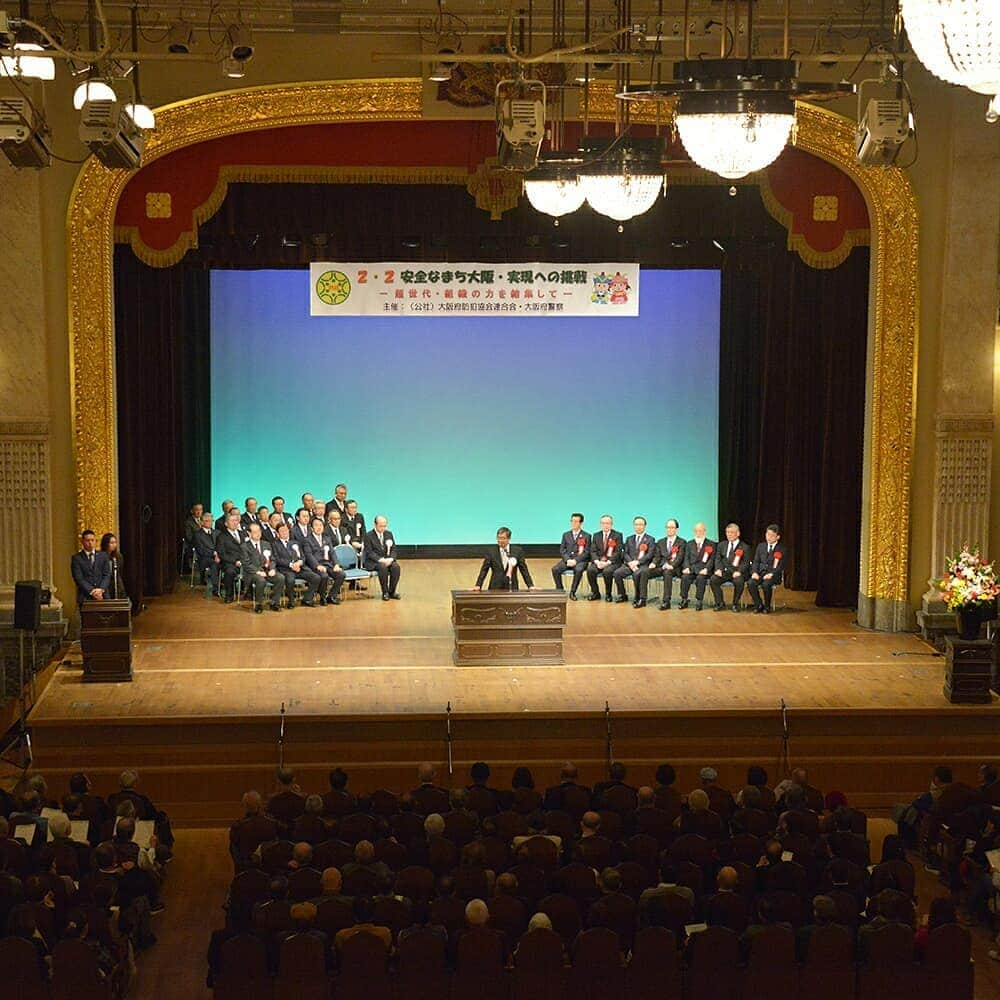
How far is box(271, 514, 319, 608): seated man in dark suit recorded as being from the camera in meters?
14.4

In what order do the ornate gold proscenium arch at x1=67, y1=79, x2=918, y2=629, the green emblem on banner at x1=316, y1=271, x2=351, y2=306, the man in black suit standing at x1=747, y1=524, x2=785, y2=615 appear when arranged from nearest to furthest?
the ornate gold proscenium arch at x1=67, y1=79, x2=918, y2=629, the man in black suit standing at x1=747, y1=524, x2=785, y2=615, the green emblem on banner at x1=316, y1=271, x2=351, y2=306

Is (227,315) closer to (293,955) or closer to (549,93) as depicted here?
(549,93)

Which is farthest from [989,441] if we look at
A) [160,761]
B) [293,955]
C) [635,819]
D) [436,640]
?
[293,955]

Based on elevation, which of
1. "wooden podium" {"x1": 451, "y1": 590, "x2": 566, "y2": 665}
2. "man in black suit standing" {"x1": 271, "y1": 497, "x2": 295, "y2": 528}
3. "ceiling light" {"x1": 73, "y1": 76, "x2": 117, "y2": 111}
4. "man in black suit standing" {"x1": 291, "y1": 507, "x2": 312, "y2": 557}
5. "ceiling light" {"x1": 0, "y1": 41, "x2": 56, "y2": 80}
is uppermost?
"ceiling light" {"x1": 0, "y1": 41, "x2": 56, "y2": 80}

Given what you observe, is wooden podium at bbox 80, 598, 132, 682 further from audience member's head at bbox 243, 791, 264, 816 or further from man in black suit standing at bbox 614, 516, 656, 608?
Result: man in black suit standing at bbox 614, 516, 656, 608

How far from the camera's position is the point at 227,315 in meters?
16.1

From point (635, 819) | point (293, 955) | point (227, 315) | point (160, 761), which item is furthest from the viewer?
point (227, 315)

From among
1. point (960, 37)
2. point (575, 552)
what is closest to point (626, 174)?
point (960, 37)

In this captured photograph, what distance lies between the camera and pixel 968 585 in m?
11.4

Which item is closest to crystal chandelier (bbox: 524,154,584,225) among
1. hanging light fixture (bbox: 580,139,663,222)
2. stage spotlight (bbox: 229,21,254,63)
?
hanging light fixture (bbox: 580,139,663,222)

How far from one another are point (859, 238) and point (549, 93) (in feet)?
9.98

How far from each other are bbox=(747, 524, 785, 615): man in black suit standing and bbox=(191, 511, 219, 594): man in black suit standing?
5057 mm

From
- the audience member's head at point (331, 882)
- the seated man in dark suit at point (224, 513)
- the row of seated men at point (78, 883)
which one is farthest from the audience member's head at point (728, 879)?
the seated man in dark suit at point (224, 513)

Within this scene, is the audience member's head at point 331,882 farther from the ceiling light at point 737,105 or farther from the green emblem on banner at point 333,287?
the green emblem on banner at point 333,287
